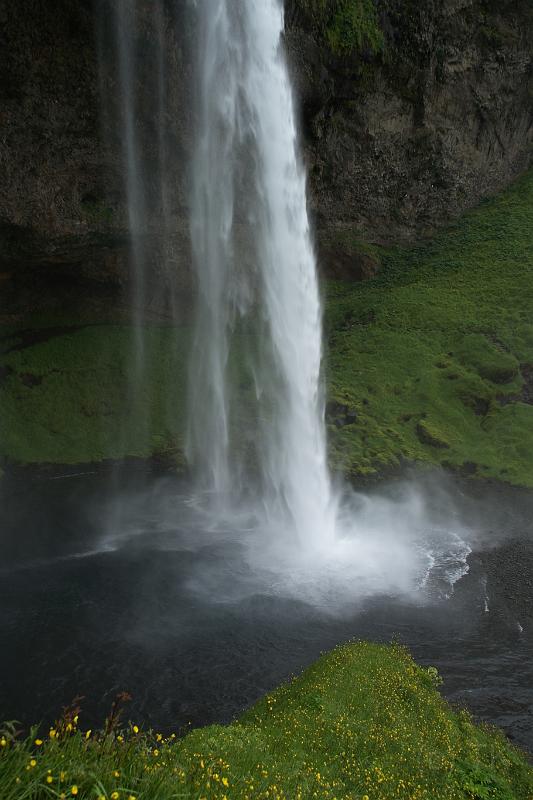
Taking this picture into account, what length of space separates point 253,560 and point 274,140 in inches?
970

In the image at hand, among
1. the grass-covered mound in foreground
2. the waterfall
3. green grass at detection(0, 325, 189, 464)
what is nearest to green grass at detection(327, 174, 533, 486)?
the waterfall

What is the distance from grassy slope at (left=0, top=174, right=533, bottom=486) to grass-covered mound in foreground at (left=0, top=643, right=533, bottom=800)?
1930 cm

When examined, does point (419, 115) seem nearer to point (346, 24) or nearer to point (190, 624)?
point (346, 24)

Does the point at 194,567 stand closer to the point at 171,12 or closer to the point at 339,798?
the point at 339,798

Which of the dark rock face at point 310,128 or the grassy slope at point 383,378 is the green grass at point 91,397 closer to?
the grassy slope at point 383,378

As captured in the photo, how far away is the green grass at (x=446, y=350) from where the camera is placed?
34.1 metres

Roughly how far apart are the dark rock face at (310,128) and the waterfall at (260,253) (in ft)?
6.92

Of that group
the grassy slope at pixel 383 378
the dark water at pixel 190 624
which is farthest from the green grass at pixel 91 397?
the dark water at pixel 190 624

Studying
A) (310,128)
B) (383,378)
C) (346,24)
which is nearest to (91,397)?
(383,378)

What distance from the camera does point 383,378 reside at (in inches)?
1591

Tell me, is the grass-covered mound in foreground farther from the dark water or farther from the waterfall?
the waterfall

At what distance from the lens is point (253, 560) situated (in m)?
21.7

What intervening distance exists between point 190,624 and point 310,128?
122 ft

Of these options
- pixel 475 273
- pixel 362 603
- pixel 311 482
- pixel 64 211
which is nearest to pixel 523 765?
pixel 362 603
